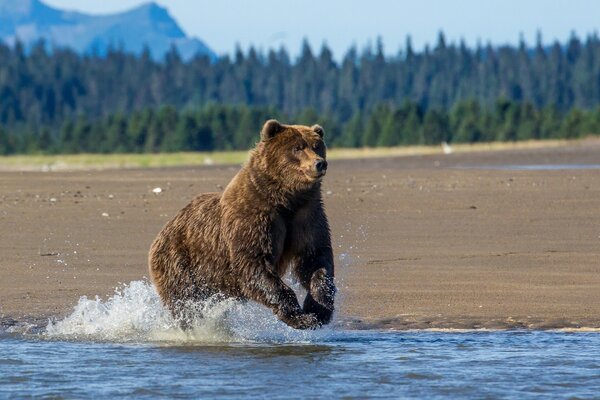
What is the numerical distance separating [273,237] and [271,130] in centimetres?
71

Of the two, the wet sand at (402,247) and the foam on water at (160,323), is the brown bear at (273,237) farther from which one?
the wet sand at (402,247)

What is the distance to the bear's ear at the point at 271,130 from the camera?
29.6 feet

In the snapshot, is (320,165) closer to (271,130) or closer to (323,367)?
(271,130)

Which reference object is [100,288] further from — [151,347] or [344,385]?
[344,385]

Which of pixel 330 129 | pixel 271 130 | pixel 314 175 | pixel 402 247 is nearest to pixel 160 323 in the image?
pixel 271 130

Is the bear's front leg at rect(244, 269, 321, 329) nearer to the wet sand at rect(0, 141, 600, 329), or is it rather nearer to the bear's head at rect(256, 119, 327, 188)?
the bear's head at rect(256, 119, 327, 188)

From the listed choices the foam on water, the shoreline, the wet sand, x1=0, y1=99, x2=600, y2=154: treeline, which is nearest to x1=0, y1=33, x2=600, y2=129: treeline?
x1=0, y1=99, x2=600, y2=154: treeline

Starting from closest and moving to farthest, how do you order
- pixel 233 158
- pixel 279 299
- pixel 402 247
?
1. pixel 279 299
2. pixel 402 247
3. pixel 233 158

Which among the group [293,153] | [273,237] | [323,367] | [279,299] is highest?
[293,153]

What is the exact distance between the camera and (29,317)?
9961 millimetres

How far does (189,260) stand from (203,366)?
1.16 m

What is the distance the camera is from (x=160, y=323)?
9.52 meters

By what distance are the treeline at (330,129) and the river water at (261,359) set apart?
57.8 m

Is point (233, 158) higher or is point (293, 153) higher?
point (293, 153)
